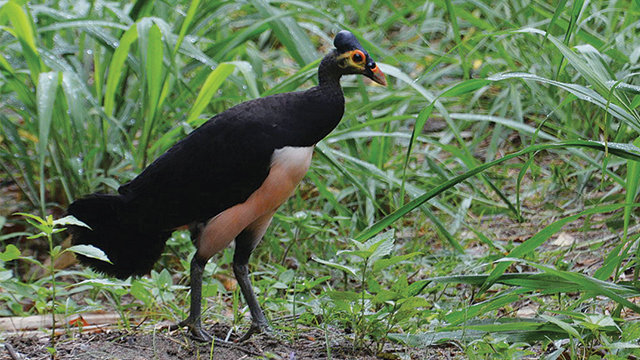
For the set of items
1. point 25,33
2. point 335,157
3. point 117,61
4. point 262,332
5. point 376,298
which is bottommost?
point 262,332

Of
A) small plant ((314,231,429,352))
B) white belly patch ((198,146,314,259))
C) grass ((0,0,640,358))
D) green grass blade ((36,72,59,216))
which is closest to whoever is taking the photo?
small plant ((314,231,429,352))

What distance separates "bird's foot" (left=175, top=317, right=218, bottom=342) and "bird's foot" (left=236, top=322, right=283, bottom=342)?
0.32 ft

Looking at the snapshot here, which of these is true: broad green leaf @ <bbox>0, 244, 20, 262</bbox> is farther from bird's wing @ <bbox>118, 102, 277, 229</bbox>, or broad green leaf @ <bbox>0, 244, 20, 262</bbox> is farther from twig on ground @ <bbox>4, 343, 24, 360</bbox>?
bird's wing @ <bbox>118, 102, 277, 229</bbox>

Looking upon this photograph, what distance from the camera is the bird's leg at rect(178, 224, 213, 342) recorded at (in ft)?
8.09

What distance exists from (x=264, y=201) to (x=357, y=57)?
1.68 feet

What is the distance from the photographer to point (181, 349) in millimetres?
2381

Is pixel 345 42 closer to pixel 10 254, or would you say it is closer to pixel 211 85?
pixel 211 85

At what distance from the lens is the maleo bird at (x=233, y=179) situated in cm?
243

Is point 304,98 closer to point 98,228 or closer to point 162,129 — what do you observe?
point 98,228

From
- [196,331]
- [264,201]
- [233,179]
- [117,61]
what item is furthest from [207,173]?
[117,61]

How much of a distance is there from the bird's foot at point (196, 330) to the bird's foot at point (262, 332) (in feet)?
0.32

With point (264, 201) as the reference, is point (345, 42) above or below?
above

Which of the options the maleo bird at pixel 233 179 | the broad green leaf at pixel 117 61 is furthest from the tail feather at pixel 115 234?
the broad green leaf at pixel 117 61

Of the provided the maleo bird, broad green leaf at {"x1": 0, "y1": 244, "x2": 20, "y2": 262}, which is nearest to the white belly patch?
the maleo bird
